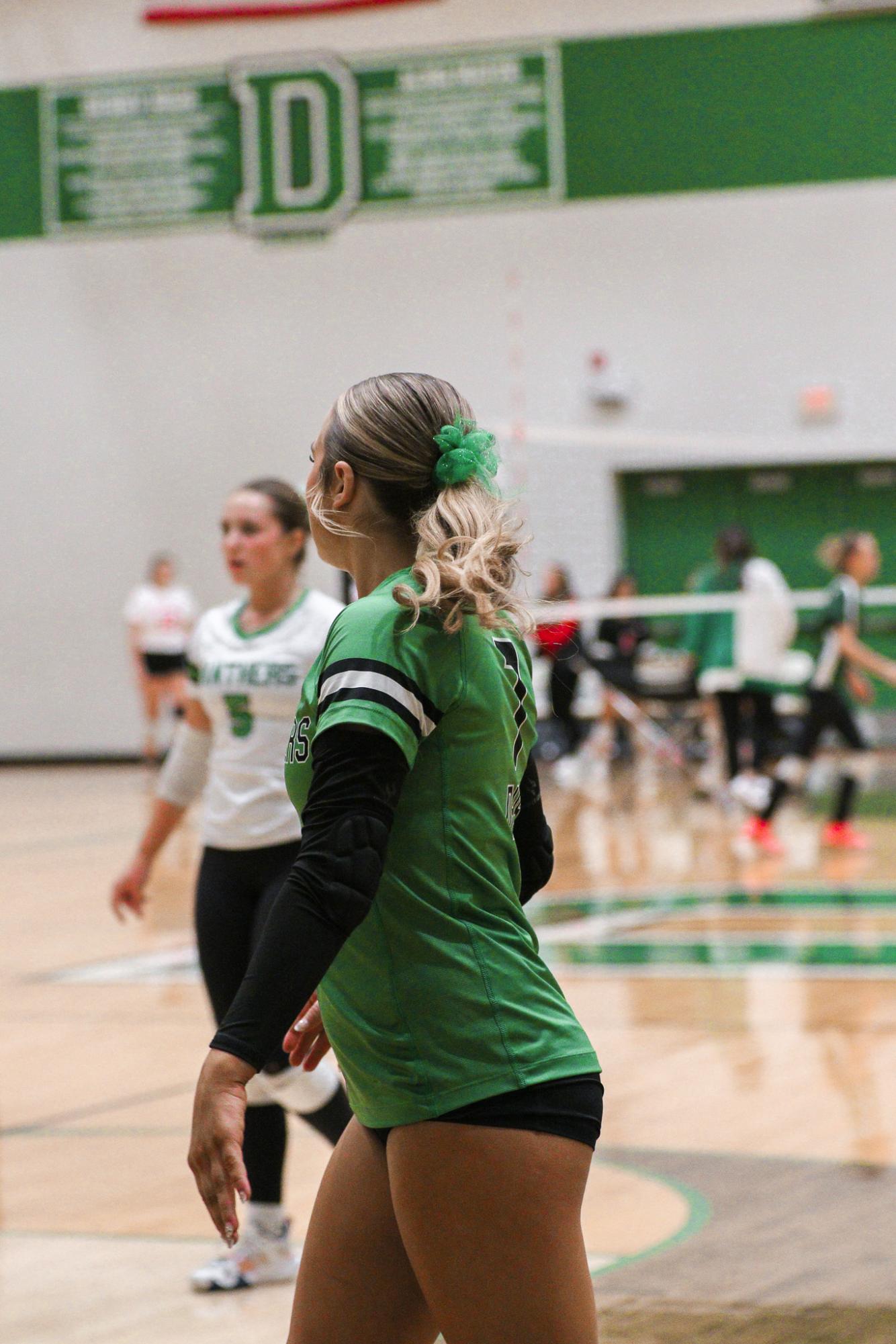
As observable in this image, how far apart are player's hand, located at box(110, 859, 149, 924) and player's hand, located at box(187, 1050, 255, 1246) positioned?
2.40m

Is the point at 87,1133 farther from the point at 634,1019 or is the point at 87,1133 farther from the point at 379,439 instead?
the point at 379,439

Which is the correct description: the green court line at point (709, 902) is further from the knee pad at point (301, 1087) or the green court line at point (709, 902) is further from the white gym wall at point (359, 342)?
the white gym wall at point (359, 342)

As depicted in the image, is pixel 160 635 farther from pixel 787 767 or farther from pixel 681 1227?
pixel 681 1227

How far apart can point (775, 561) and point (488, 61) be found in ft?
18.4

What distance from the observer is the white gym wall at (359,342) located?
672 inches

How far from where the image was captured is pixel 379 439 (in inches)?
80.6

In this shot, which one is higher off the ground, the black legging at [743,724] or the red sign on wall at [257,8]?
the red sign on wall at [257,8]

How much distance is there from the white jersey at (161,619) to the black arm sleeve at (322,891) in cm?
1503

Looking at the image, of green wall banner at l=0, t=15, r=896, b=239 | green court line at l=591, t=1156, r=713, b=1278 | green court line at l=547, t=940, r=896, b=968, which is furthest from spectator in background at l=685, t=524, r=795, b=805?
green court line at l=591, t=1156, r=713, b=1278

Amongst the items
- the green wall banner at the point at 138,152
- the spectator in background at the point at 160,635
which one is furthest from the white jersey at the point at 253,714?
the green wall banner at the point at 138,152

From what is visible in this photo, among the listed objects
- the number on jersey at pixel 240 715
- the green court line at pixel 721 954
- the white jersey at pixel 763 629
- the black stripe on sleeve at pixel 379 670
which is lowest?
the green court line at pixel 721 954

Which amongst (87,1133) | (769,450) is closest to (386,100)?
(769,450)

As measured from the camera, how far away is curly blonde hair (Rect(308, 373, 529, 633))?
6.51ft

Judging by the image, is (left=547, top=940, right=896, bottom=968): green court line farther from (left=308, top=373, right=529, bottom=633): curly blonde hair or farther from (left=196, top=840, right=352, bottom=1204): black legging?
(left=308, top=373, right=529, bottom=633): curly blonde hair
